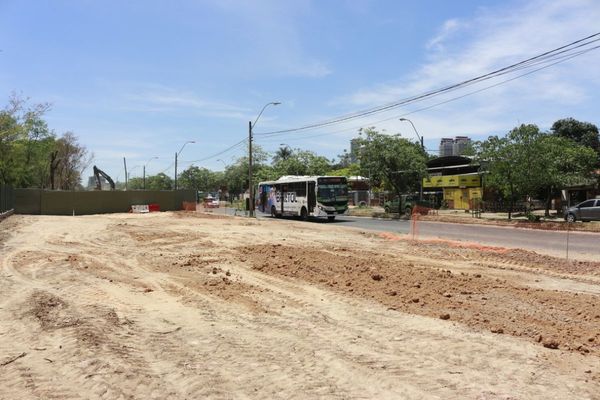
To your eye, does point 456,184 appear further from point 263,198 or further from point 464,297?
point 464,297

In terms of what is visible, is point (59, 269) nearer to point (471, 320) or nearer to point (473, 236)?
point (471, 320)

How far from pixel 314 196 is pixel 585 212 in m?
17.9

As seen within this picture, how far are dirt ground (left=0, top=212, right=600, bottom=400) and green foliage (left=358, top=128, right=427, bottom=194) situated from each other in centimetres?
3078

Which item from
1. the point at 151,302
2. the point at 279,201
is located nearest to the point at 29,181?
the point at 279,201

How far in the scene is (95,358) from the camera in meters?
5.73


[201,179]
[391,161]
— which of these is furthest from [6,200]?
[201,179]

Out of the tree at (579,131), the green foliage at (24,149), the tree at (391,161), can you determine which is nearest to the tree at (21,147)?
the green foliage at (24,149)

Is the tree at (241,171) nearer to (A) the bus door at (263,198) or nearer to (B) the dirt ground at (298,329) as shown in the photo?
(A) the bus door at (263,198)

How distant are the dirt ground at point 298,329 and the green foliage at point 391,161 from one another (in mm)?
A: 30782

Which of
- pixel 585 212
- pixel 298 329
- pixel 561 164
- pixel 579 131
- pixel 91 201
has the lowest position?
pixel 298 329

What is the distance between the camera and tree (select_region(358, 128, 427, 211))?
44438mm

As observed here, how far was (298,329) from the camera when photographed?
7191mm

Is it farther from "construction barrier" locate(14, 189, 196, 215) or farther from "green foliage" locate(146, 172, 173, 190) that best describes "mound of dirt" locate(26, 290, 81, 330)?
"green foliage" locate(146, 172, 173, 190)

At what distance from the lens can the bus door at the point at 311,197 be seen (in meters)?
36.1
